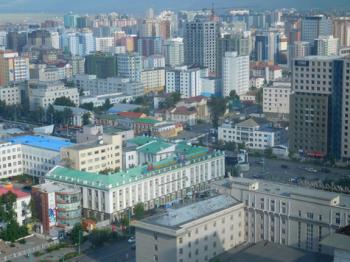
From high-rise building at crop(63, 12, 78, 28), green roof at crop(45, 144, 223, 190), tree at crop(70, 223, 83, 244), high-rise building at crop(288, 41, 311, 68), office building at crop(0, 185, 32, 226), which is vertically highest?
high-rise building at crop(63, 12, 78, 28)

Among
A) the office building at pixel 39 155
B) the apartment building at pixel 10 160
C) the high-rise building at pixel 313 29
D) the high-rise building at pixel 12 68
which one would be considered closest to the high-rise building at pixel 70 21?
the high-rise building at pixel 313 29

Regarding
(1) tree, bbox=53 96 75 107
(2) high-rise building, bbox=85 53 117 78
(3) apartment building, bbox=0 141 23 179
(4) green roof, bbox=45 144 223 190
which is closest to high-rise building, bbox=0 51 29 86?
(2) high-rise building, bbox=85 53 117 78

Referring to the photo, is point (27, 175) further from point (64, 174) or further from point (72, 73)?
point (72, 73)

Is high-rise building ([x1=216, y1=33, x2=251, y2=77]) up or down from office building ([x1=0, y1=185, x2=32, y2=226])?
up

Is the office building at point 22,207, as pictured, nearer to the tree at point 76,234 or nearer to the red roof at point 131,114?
the tree at point 76,234

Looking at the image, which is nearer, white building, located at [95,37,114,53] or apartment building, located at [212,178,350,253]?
apartment building, located at [212,178,350,253]

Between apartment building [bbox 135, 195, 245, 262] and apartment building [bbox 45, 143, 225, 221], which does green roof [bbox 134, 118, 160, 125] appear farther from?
apartment building [bbox 135, 195, 245, 262]

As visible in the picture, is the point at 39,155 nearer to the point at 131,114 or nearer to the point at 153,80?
the point at 131,114
